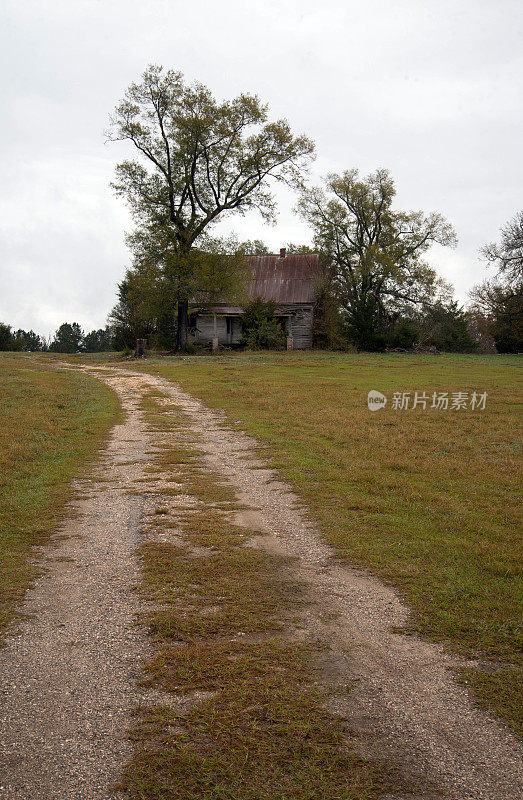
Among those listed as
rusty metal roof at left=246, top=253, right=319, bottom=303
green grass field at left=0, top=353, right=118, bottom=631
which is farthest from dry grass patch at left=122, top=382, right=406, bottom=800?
rusty metal roof at left=246, top=253, right=319, bottom=303

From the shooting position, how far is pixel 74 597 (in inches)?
188

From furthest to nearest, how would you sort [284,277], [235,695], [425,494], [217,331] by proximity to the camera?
[284,277] → [217,331] → [425,494] → [235,695]

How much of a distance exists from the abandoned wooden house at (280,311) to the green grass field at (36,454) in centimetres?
2400

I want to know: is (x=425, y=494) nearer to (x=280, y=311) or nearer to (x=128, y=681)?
(x=128, y=681)

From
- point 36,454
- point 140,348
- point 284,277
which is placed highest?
point 284,277

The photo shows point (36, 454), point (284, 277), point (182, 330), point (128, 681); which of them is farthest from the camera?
point (284, 277)

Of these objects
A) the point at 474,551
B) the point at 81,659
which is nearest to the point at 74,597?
the point at 81,659

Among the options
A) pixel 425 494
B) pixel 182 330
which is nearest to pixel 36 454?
pixel 425 494

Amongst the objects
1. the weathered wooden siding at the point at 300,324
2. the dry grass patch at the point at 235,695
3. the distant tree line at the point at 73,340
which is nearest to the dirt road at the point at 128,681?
the dry grass patch at the point at 235,695

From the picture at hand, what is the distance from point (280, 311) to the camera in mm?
44281

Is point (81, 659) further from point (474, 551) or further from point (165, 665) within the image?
point (474, 551)

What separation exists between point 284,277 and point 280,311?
3427 millimetres

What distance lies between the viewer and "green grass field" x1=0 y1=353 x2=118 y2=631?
5660mm

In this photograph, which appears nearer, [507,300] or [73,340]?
[507,300]
